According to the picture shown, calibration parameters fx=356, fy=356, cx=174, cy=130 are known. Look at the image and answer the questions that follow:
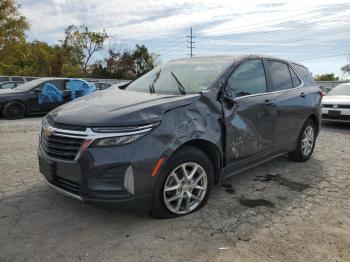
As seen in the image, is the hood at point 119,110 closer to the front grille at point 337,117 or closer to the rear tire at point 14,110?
the front grille at point 337,117

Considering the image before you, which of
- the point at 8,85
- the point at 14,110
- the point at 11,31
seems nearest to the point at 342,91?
the point at 14,110

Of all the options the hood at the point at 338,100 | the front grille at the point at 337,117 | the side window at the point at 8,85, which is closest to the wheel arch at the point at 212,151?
the front grille at the point at 337,117

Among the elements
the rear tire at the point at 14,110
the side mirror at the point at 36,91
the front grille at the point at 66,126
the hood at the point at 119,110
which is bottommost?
the rear tire at the point at 14,110

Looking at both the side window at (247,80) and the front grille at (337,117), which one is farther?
A: the front grille at (337,117)

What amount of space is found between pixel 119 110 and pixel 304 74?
3.83 m

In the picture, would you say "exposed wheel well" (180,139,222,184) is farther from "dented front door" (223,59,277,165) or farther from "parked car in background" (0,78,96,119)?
"parked car in background" (0,78,96,119)

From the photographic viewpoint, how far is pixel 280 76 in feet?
17.1

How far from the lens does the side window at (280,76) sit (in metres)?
5.02

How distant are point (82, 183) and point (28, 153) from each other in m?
3.56

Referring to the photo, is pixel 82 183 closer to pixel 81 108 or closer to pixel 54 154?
pixel 54 154

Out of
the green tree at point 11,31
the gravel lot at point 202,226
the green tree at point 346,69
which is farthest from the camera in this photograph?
the green tree at point 346,69

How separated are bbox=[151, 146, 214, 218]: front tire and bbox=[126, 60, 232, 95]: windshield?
81 cm

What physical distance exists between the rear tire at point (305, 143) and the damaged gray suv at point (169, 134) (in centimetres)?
75

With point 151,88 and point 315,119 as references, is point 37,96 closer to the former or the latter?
point 151,88
